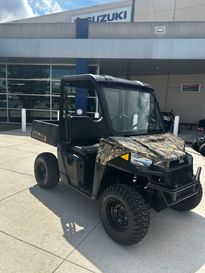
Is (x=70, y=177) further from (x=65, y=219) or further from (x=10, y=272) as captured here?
(x=10, y=272)

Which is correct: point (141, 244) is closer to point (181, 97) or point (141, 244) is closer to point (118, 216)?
point (118, 216)

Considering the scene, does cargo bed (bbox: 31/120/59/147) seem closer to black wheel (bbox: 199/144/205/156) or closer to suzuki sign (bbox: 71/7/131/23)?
black wheel (bbox: 199/144/205/156)

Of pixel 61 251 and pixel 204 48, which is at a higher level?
pixel 204 48

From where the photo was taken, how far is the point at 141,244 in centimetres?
308

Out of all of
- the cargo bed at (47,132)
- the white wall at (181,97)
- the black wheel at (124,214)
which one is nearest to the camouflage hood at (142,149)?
the black wheel at (124,214)

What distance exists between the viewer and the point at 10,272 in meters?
2.46

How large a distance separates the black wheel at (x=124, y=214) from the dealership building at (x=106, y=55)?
9.90 metres

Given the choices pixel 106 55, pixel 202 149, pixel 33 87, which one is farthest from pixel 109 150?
pixel 33 87

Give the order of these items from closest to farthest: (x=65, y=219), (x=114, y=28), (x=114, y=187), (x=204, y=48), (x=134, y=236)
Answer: (x=134, y=236) → (x=114, y=187) → (x=65, y=219) → (x=204, y=48) → (x=114, y=28)

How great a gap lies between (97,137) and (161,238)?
1.83 metres

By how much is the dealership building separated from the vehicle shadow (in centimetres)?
943

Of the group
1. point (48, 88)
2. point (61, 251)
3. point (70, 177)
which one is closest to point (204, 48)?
point (48, 88)

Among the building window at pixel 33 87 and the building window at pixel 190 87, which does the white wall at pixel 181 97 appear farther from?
the building window at pixel 33 87

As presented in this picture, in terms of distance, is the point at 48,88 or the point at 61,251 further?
the point at 48,88
